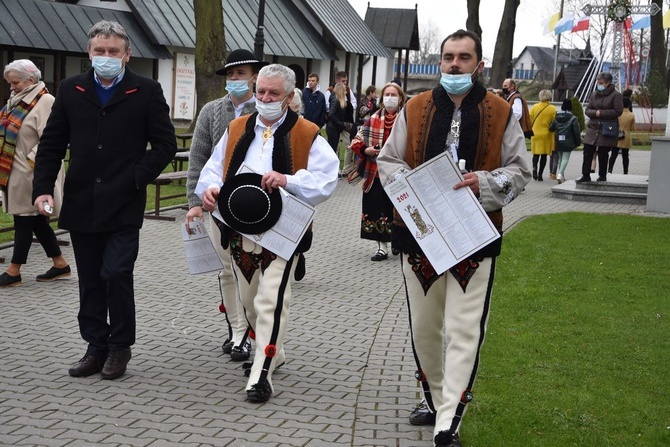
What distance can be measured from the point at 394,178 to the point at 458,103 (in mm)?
500

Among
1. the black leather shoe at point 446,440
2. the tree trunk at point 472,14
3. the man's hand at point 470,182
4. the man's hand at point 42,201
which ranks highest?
the tree trunk at point 472,14

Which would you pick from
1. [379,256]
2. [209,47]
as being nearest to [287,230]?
[379,256]

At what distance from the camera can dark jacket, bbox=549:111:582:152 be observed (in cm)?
2127

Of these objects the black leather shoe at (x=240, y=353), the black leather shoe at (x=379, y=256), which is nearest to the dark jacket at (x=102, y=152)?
the black leather shoe at (x=240, y=353)

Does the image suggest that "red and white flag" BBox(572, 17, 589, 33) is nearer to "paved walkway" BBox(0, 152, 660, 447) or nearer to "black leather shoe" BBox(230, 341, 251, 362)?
"paved walkway" BBox(0, 152, 660, 447)

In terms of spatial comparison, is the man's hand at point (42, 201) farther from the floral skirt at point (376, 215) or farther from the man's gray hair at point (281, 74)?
the floral skirt at point (376, 215)

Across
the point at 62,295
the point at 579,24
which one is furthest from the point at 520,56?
the point at 62,295

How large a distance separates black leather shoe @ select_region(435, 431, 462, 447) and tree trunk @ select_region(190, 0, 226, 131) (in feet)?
56.4

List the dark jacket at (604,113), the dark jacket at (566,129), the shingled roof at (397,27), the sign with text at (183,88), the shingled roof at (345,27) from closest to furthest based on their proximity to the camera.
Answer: the dark jacket at (604,113)
the dark jacket at (566,129)
the sign with text at (183,88)
the shingled roof at (345,27)
the shingled roof at (397,27)

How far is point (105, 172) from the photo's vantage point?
6352 mm

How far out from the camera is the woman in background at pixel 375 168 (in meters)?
11.2

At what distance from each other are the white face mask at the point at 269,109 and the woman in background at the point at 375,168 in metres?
4.95

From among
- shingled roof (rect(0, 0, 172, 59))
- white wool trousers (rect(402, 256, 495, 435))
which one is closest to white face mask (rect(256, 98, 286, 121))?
white wool trousers (rect(402, 256, 495, 435))

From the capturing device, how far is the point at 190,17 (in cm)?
3731
